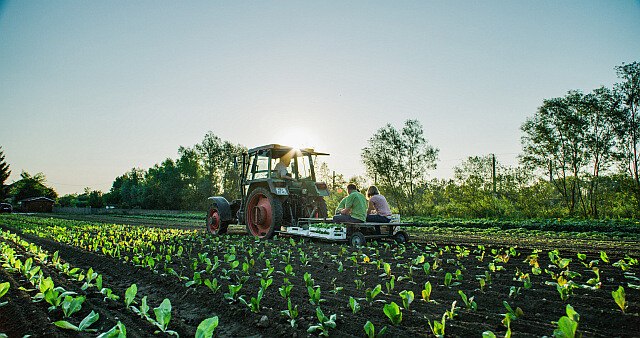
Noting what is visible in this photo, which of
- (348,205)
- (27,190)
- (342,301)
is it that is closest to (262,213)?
(348,205)

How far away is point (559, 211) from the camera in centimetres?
1828

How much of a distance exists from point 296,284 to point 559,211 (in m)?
18.5

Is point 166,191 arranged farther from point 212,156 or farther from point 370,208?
point 370,208

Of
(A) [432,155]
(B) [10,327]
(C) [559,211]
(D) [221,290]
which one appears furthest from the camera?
(A) [432,155]

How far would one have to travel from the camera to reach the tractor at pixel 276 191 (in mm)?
9047

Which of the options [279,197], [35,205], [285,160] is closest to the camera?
[279,197]

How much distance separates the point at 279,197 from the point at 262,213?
0.63m

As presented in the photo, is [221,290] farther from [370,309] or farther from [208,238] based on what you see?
[208,238]

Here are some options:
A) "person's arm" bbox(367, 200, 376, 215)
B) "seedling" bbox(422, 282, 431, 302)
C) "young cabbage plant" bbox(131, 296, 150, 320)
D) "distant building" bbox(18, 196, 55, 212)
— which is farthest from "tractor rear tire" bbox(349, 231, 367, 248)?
"distant building" bbox(18, 196, 55, 212)

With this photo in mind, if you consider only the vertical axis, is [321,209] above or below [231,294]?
above

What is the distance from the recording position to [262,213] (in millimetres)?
9312

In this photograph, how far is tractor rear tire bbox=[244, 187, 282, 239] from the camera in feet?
29.2

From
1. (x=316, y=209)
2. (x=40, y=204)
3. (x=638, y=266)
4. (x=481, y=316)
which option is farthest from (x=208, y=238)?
(x=40, y=204)

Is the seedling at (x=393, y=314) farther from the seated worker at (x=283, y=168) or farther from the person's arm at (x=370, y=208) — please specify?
the seated worker at (x=283, y=168)
